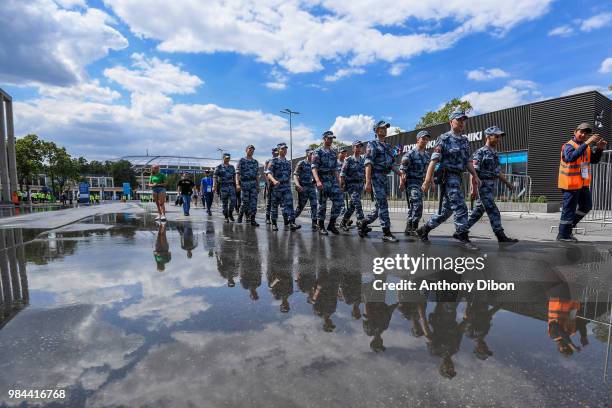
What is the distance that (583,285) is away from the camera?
131 inches

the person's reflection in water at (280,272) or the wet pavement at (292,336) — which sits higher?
the wet pavement at (292,336)

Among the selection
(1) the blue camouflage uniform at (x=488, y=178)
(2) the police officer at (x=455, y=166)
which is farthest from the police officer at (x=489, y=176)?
(2) the police officer at (x=455, y=166)

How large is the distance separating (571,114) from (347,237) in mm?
18393

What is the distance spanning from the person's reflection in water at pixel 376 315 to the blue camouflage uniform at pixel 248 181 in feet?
21.0

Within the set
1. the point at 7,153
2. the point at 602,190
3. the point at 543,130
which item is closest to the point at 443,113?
the point at 543,130

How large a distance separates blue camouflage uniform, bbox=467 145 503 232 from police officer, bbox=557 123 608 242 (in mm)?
1094

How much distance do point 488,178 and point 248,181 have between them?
222 inches

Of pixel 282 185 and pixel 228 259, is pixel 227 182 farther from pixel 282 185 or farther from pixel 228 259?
pixel 228 259

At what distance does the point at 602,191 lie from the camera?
8.80 meters

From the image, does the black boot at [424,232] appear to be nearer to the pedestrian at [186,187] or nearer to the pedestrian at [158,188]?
the pedestrian at [158,188]

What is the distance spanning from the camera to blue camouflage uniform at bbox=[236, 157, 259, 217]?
9.11m

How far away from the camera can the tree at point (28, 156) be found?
48156 millimetres

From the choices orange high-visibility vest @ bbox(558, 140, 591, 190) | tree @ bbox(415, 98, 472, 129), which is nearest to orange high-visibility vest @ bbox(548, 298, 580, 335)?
orange high-visibility vest @ bbox(558, 140, 591, 190)

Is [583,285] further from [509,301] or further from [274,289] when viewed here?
[274,289]
